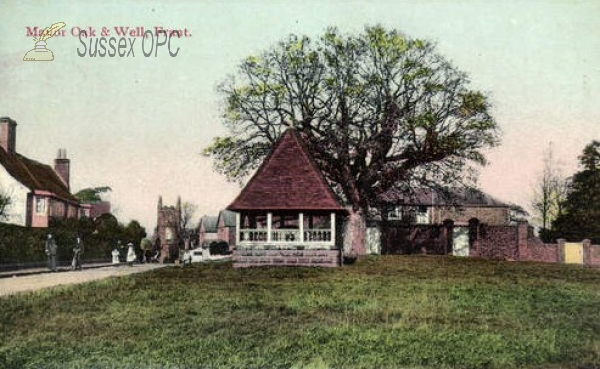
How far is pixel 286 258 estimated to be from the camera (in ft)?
79.8

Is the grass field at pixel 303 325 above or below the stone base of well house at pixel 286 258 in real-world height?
below

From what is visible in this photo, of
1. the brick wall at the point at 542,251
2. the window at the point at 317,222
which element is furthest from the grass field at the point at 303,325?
the brick wall at the point at 542,251

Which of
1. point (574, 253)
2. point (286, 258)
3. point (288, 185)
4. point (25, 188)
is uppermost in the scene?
point (25, 188)

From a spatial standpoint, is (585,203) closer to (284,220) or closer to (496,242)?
(496,242)

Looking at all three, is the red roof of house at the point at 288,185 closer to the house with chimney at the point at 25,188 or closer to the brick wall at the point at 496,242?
the brick wall at the point at 496,242

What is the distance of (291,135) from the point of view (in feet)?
81.8

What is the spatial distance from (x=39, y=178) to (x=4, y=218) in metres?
7.97

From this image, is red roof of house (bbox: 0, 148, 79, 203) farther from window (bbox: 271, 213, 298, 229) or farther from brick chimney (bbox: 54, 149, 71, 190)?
window (bbox: 271, 213, 298, 229)

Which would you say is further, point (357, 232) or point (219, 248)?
point (219, 248)

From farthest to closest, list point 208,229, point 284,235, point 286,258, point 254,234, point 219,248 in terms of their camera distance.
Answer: point 208,229 → point 219,248 → point 254,234 → point 284,235 → point 286,258

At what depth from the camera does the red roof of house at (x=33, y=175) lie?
4303 centimetres

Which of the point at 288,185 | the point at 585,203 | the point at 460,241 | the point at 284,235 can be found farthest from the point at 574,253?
the point at 288,185

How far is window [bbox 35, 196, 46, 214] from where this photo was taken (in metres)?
46.0

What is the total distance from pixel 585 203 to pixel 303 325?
32.8 meters
